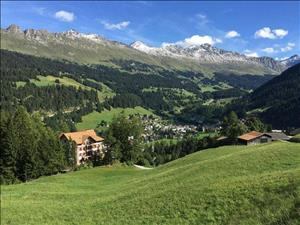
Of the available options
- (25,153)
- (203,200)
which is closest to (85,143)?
(25,153)

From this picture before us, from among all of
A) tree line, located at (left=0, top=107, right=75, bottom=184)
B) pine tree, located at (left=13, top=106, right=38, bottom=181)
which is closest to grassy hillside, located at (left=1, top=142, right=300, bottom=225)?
tree line, located at (left=0, top=107, right=75, bottom=184)

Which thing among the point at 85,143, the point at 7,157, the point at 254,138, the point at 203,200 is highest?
the point at 254,138

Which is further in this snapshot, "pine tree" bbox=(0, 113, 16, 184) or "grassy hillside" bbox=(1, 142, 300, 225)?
"pine tree" bbox=(0, 113, 16, 184)

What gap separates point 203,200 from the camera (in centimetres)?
3247

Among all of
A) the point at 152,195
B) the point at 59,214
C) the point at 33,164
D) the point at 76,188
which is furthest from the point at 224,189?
the point at 33,164

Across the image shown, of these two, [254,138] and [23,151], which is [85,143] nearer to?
[254,138]

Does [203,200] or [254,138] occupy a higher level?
[254,138]

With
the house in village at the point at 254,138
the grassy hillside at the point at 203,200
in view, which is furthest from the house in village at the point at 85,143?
the grassy hillside at the point at 203,200

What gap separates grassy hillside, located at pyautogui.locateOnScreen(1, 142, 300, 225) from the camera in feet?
90.8

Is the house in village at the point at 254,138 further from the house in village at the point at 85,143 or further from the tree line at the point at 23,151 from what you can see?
the house in village at the point at 85,143

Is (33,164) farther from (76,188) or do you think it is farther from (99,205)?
(99,205)

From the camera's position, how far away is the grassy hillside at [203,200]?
2767 centimetres

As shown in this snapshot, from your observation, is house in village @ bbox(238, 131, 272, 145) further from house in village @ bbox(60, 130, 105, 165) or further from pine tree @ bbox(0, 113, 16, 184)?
pine tree @ bbox(0, 113, 16, 184)

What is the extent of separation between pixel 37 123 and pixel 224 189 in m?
78.3
